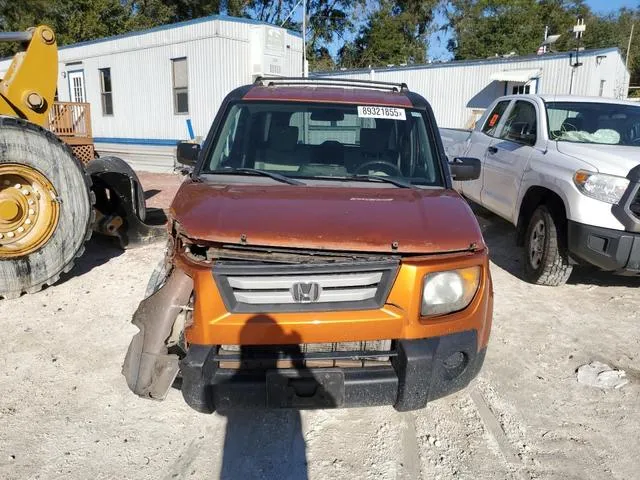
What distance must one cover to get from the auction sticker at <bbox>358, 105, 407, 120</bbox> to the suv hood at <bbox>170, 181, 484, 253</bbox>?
820mm

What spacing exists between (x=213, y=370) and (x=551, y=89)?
1917 centimetres

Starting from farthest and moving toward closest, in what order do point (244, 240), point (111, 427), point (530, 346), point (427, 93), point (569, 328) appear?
point (427, 93) → point (569, 328) → point (530, 346) → point (111, 427) → point (244, 240)

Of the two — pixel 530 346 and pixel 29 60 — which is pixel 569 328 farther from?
pixel 29 60

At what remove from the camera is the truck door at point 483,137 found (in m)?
7.11

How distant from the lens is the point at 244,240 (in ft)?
8.25

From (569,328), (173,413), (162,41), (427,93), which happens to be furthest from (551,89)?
(173,413)

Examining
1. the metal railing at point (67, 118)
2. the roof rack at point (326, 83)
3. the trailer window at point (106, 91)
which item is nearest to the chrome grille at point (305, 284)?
the roof rack at point (326, 83)

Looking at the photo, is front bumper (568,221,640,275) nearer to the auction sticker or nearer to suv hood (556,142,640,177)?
suv hood (556,142,640,177)

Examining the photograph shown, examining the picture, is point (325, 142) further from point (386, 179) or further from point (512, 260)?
point (512, 260)

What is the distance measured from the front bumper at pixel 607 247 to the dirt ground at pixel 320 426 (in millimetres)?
576

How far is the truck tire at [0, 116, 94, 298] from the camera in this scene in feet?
15.5

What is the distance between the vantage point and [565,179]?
16.5 feet

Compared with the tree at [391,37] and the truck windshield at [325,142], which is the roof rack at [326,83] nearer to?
the truck windshield at [325,142]

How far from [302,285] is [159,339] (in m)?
0.86
